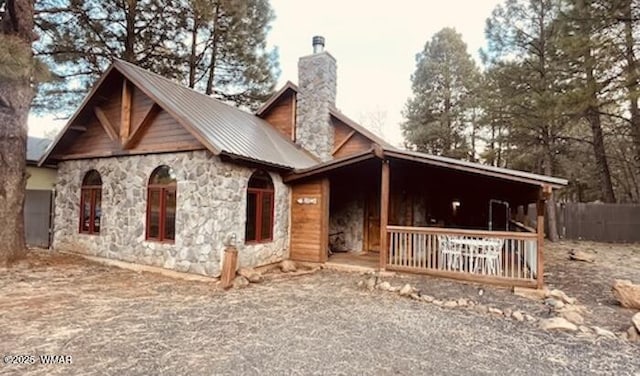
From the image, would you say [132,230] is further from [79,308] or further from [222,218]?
[79,308]

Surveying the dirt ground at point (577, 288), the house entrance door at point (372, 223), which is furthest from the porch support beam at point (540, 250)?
the house entrance door at point (372, 223)

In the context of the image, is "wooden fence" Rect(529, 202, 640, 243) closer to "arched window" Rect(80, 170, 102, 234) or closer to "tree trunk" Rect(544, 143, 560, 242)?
"tree trunk" Rect(544, 143, 560, 242)

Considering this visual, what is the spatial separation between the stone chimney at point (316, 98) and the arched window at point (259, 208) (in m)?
2.66

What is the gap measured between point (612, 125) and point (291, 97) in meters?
13.9

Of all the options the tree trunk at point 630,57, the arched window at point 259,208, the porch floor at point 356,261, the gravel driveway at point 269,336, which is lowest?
the gravel driveway at point 269,336

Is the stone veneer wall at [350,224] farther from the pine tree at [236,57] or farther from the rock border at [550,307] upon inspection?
the pine tree at [236,57]

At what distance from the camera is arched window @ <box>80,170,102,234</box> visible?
892 centimetres

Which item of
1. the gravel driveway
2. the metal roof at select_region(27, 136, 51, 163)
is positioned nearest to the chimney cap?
the gravel driveway

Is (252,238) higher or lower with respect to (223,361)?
higher

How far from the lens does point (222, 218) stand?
6.96 m

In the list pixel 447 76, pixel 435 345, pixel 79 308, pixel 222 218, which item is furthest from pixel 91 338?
pixel 447 76

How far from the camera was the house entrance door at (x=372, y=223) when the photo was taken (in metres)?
10.5

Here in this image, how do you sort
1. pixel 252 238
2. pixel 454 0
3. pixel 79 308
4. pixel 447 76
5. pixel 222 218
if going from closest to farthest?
pixel 79 308, pixel 222 218, pixel 252 238, pixel 454 0, pixel 447 76

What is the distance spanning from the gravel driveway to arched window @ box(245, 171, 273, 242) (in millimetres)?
1772
